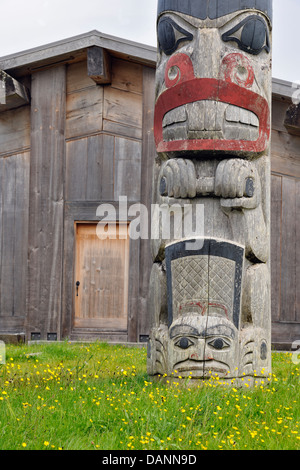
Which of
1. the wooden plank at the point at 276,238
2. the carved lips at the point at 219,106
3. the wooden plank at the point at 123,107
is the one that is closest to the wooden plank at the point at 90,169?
the wooden plank at the point at 123,107

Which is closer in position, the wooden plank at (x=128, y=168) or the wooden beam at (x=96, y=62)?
the wooden beam at (x=96, y=62)

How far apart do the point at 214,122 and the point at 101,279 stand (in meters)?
5.77

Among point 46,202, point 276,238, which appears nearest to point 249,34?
point 276,238

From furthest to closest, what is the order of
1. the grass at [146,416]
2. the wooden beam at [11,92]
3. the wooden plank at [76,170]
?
the wooden plank at [76,170]
the wooden beam at [11,92]
the grass at [146,416]

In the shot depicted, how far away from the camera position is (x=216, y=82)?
542 centimetres

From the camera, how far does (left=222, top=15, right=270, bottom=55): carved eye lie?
18.1 ft

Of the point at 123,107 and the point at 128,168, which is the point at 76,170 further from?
the point at 123,107

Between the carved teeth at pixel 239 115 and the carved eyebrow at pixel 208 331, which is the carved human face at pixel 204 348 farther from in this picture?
the carved teeth at pixel 239 115

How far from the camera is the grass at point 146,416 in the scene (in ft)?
12.0

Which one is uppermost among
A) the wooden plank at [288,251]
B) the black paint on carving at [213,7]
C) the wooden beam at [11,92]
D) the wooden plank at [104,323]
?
Answer: the wooden beam at [11,92]

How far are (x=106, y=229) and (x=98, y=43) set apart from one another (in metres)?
3.33

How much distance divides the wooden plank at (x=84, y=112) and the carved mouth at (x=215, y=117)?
5365 millimetres

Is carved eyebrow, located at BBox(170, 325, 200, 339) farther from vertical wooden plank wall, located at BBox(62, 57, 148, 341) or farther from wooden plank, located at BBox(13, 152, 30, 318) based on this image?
wooden plank, located at BBox(13, 152, 30, 318)

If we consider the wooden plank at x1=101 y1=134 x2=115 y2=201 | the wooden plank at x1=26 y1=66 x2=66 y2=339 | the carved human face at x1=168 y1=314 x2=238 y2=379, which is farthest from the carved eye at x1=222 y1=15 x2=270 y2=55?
the wooden plank at x1=26 y1=66 x2=66 y2=339
